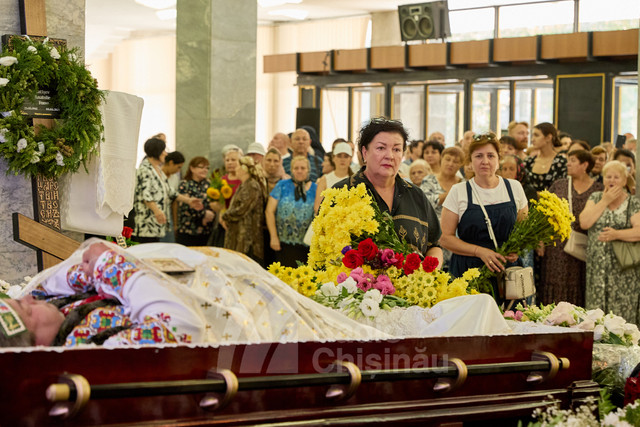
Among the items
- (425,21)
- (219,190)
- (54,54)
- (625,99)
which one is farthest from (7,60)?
(425,21)

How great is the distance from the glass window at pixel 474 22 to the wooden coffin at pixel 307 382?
15.2 metres

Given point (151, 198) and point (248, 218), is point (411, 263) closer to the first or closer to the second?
point (248, 218)

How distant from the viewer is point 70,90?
5.24 meters

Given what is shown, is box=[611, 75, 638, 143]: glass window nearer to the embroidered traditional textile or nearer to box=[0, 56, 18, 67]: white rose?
box=[0, 56, 18, 67]: white rose

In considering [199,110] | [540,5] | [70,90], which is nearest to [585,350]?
[70,90]

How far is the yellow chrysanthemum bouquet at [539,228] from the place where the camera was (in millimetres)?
4824

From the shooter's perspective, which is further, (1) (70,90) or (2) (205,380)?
(1) (70,90)

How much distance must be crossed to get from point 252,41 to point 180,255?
8.63 meters

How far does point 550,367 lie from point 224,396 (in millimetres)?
1169

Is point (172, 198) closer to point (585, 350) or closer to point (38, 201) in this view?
point (38, 201)

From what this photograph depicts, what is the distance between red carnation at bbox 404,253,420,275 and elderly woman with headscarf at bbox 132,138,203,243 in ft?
15.6

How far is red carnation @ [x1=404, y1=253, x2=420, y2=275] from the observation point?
12.7 ft

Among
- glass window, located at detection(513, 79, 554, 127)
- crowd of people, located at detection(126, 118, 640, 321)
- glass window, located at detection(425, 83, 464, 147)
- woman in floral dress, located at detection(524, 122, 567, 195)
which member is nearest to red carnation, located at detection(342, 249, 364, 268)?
crowd of people, located at detection(126, 118, 640, 321)

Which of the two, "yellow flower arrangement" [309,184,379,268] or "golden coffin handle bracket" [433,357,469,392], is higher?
"yellow flower arrangement" [309,184,379,268]
